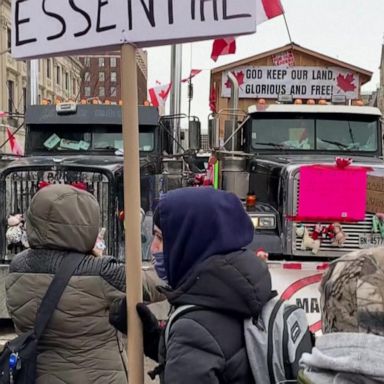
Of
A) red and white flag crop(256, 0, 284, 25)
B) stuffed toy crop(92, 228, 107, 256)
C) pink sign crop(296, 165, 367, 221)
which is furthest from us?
pink sign crop(296, 165, 367, 221)

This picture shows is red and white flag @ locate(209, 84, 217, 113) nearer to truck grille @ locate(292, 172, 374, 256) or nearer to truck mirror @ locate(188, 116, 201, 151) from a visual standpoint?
truck mirror @ locate(188, 116, 201, 151)

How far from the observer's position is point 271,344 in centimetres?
165

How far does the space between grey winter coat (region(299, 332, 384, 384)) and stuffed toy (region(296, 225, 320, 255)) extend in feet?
14.5

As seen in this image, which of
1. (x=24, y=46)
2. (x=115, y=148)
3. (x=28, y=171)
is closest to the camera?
(x=24, y=46)

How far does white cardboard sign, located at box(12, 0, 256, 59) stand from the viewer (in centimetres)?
204

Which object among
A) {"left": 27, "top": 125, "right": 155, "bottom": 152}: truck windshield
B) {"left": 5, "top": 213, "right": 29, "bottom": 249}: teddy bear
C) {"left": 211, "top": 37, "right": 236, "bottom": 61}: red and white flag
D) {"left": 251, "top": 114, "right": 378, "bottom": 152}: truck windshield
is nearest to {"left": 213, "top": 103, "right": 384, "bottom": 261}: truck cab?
{"left": 251, "top": 114, "right": 378, "bottom": 152}: truck windshield

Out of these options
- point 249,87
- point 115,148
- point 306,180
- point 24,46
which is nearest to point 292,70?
point 249,87

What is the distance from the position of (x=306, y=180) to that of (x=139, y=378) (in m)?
3.83

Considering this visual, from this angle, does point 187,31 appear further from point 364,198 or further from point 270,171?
point 270,171

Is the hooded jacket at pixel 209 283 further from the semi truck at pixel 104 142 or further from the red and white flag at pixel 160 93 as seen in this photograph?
the red and white flag at pixel 160 93

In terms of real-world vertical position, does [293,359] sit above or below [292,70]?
below

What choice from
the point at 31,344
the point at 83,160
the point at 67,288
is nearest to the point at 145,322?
the point at 67,288

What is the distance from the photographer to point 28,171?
5.88m

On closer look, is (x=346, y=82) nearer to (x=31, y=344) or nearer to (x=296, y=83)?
(x=296, y=83)
